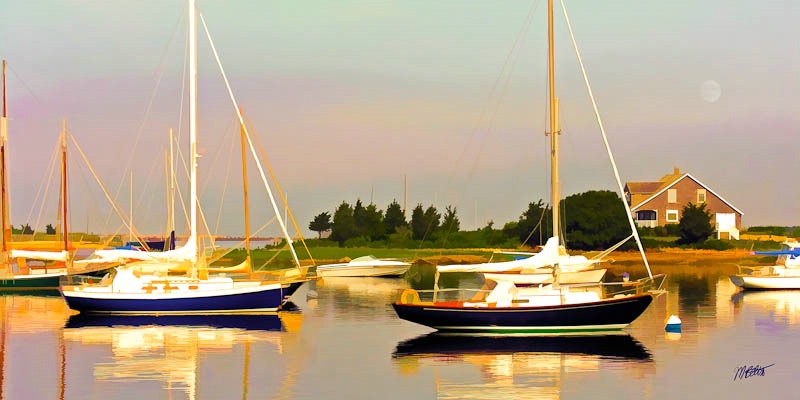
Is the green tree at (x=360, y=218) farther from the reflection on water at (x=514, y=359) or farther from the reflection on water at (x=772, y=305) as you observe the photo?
the reflection on water at (x=514, y=359)

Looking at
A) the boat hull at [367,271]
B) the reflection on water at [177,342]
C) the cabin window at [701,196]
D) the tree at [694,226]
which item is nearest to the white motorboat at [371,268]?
the boat hull at [367,271]

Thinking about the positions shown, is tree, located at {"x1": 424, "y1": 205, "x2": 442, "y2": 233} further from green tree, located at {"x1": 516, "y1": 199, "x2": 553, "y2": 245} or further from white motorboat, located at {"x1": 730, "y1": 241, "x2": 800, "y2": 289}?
white motorboat, located at {"x1": 730, "y1": 241, "x2": 800, "y2": 289}

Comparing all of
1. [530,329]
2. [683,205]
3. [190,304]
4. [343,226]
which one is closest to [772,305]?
[530,329]

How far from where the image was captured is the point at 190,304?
158 feet

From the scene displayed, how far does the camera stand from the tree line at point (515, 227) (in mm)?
106562

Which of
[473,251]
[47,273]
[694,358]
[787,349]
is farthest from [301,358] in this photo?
[473,251]

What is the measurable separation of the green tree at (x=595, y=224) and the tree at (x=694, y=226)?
669 cm

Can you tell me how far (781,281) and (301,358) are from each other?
4471 centimetres

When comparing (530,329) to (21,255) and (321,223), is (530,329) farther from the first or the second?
(321,223)

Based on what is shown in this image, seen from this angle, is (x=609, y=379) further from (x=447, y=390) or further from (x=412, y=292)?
(x=412, y=292)

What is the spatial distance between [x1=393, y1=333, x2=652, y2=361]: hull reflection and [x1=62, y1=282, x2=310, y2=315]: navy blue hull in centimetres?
1119

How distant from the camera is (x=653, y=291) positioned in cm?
4069

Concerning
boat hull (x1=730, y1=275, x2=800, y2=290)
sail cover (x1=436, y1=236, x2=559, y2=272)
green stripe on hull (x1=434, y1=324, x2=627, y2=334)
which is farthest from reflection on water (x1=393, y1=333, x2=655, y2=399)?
boat hull (x1=730, y1=275, x2=800, y2=290)

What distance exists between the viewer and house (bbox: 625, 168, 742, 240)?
119 metres
